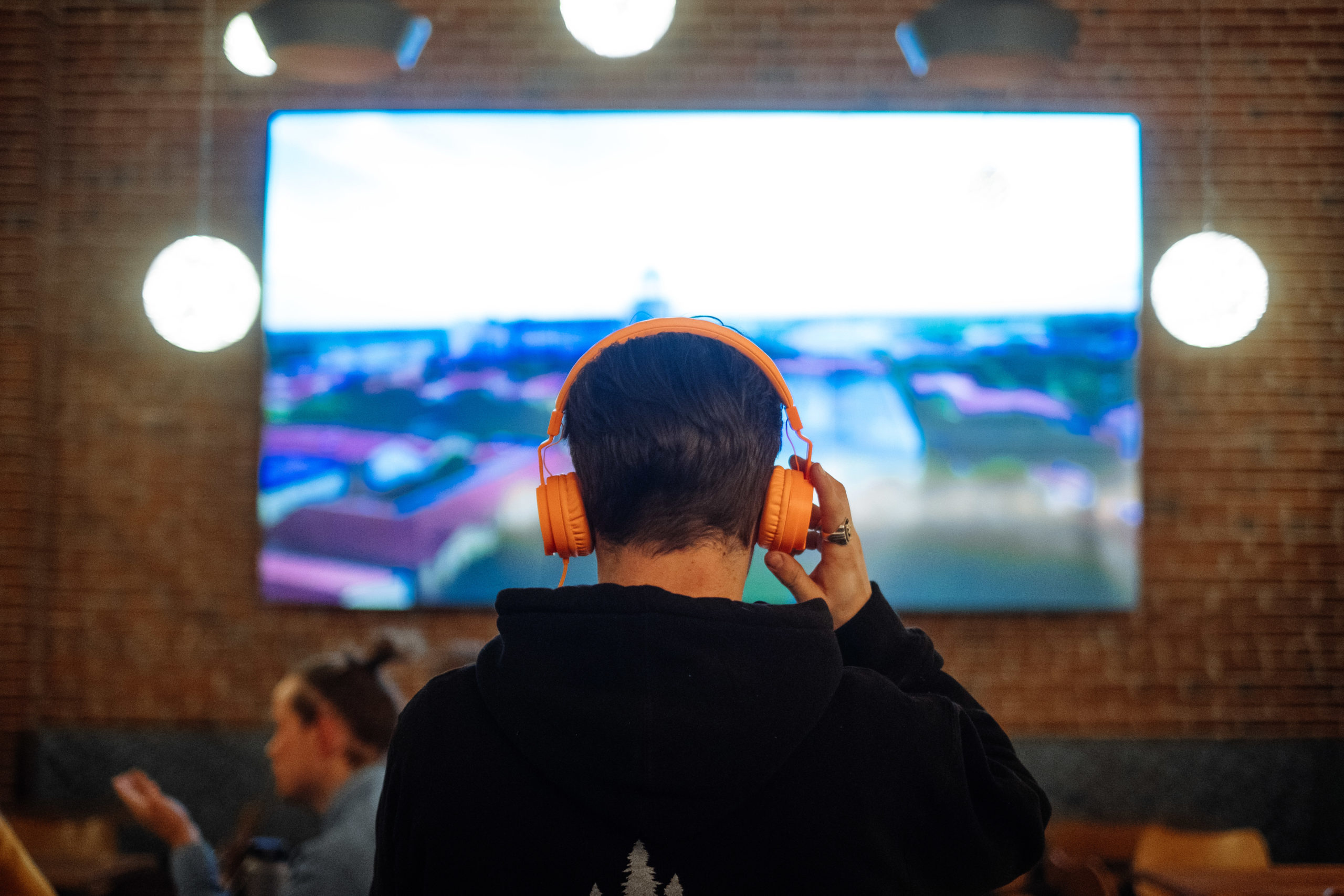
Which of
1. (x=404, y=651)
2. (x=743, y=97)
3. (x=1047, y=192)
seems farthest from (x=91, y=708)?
(x=1047, y=192)

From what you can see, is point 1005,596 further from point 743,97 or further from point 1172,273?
point 743,97

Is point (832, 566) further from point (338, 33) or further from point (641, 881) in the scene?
point (338, 33)

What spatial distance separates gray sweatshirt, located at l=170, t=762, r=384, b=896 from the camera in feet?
6.27

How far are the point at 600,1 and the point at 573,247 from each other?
132 centimetres

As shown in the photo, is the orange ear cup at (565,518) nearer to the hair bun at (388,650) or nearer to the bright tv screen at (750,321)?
the hair bun at (388,650)

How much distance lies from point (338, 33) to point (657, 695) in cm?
229

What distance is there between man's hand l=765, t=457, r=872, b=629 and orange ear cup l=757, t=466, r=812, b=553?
3 centimetres

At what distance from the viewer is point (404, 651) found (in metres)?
2.34

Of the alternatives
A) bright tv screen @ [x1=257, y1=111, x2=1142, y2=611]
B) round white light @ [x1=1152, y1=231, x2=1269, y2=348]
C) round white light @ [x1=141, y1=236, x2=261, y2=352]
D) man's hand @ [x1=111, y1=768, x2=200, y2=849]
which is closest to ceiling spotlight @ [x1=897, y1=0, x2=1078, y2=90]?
round white light @ [x1=1152, y1=231, x2=1269, y2=348]

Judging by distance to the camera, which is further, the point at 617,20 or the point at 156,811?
the point at 617,20

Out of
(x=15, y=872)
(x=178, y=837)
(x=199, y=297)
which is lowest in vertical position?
(x=178, y=837)

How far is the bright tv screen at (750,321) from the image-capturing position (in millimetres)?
3809

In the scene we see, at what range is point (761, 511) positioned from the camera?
3.04 feet

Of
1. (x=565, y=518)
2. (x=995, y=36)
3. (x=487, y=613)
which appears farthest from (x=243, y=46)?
(x=565, y=518)
